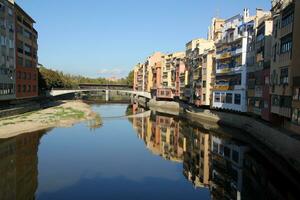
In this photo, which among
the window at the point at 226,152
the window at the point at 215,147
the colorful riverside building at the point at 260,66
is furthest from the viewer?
the colorful riverside building at the point at 260,66

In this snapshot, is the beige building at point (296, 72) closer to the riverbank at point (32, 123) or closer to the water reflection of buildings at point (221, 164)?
the water reflection of buildings at point (221, 164)

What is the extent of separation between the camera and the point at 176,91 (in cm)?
10694

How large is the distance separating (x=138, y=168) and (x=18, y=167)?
11.7m

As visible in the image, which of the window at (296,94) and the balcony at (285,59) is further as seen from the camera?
the balcony at (285,59)

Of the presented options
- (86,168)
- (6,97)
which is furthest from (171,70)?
(86,168)

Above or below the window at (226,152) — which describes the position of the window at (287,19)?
above

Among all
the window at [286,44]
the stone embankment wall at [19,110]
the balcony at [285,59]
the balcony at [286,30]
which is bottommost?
the stone embankment wall at [19,110]

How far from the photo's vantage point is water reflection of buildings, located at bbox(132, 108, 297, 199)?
27000mm

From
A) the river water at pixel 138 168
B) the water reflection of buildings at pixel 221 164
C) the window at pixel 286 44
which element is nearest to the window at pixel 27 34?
the river water at pixel 138 168

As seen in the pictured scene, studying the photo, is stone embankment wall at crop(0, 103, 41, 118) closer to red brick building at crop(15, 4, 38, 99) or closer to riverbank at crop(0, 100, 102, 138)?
riverbank at crop(0, 100, 102, 138)

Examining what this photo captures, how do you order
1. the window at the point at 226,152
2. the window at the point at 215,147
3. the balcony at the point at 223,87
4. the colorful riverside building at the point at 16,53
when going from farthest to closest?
the balcony at the point at 223,87 → the colorful riverside building at the point at 16,53 → the window at the point at 215,147 → the window at the point at 226,152

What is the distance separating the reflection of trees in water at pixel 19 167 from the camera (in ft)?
83.5

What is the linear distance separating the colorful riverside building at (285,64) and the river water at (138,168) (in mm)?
5506

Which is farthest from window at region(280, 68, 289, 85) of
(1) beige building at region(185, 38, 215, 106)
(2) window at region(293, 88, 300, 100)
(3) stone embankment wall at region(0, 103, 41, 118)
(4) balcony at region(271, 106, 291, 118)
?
(3) stone embankment wall at region(0, 103, 41, 118)
